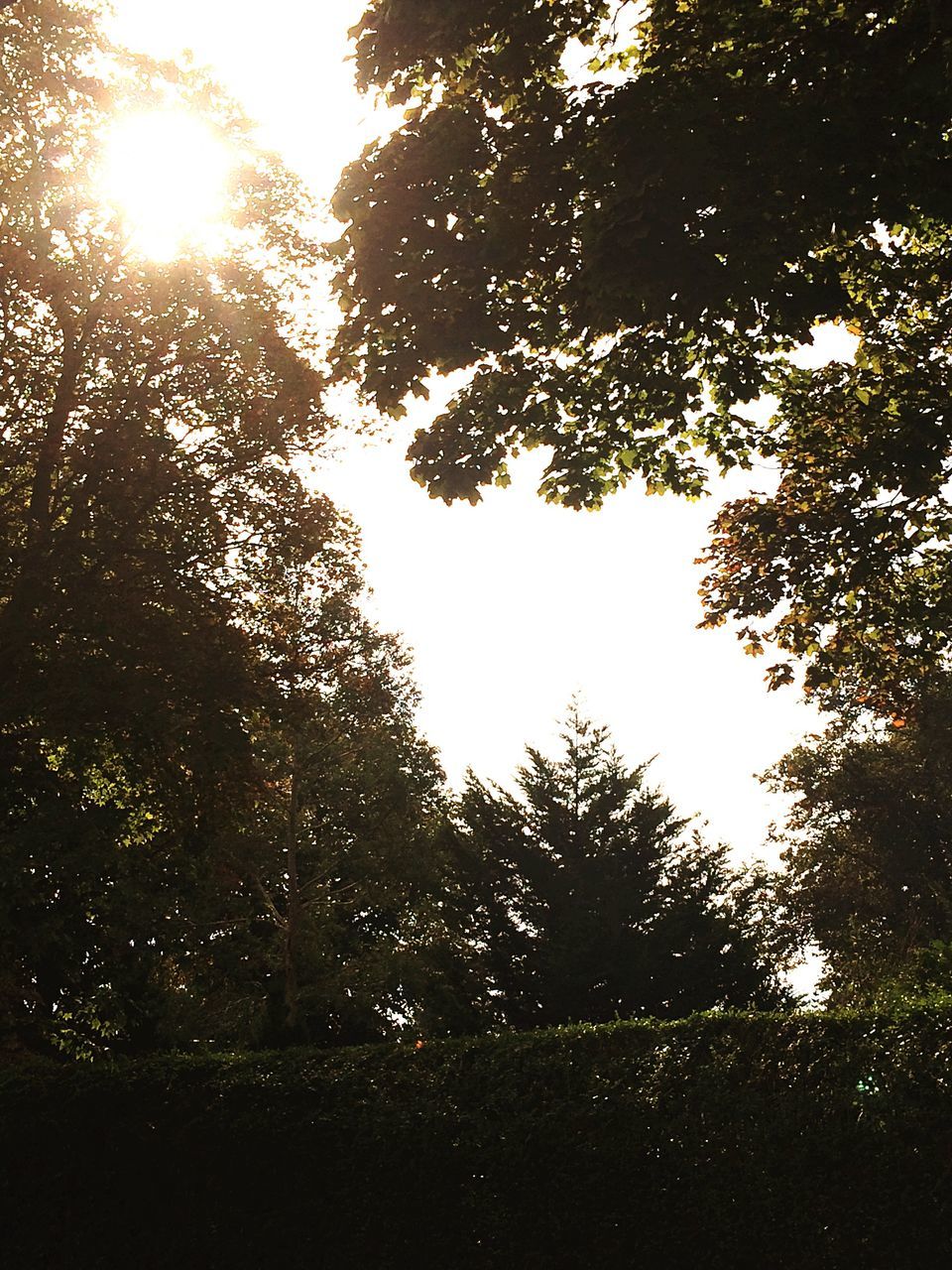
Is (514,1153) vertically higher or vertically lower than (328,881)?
lower

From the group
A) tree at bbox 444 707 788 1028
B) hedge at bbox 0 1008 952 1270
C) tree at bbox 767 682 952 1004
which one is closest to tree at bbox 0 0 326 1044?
hedge at bbox 0 1008 952 1270

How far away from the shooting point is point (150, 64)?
1584cm

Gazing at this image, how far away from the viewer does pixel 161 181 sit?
15.6m

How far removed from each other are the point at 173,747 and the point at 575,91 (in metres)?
10.3

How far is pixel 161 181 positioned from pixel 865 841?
38.0 m

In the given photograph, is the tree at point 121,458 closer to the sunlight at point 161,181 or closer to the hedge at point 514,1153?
the sunlight at point 161,181

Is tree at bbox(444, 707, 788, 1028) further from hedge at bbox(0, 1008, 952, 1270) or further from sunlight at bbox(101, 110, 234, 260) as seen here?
sunlight at bbox(101, 110, 234, 260)

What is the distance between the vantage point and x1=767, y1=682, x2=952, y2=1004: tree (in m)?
39.8

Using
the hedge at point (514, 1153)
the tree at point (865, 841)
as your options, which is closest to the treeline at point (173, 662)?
the hedge at point (514, 1153)

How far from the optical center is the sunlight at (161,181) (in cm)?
1553

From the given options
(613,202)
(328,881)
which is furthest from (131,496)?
(328,881)

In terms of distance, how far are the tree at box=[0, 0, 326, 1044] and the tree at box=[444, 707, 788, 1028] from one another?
49.0ft

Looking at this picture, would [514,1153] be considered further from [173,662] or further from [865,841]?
[865,841]

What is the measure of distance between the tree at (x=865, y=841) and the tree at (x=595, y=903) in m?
10.4
